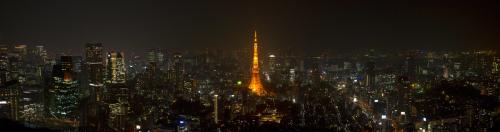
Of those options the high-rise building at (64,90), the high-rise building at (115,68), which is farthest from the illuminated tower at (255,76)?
the high-rise building at (64,90)

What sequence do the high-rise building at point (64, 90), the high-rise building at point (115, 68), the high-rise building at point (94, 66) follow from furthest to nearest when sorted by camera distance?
1. the high-rise building at point (115, 68)
2. the high-rise building at point (94, 66)
3. the high-rise building at point (64, 90)

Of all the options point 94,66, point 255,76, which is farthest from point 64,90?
point 255,76

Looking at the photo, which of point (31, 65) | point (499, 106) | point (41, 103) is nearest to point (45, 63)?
point (31, 65)

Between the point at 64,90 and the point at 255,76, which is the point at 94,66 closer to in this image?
the point at 64,90

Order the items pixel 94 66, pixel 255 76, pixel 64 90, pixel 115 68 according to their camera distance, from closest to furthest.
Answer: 1. pixel 64 90
2. pixel 94 66
3. pixel 115 68
4. pixel 255 76

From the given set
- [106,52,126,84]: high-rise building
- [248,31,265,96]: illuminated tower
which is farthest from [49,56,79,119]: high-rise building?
[248,31,265,96]: illuminated tower

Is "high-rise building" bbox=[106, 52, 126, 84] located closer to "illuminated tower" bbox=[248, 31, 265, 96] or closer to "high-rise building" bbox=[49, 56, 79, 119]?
"high-rise building" bbox=[49, 56, 79, 119]

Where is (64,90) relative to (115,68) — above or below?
below

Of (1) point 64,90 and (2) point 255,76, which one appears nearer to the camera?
(1) point 64,90

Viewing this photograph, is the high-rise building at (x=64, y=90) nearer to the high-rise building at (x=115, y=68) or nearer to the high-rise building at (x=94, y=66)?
the high-rise building at (x=94, y=66)

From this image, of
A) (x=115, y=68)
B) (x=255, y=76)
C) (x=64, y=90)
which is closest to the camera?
(x=64, y=90)

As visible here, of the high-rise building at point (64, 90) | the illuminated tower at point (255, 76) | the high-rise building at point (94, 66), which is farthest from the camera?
the illuminated tower at point (255, 76)

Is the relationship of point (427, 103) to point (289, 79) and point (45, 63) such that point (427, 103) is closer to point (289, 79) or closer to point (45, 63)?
point (289, 79)
